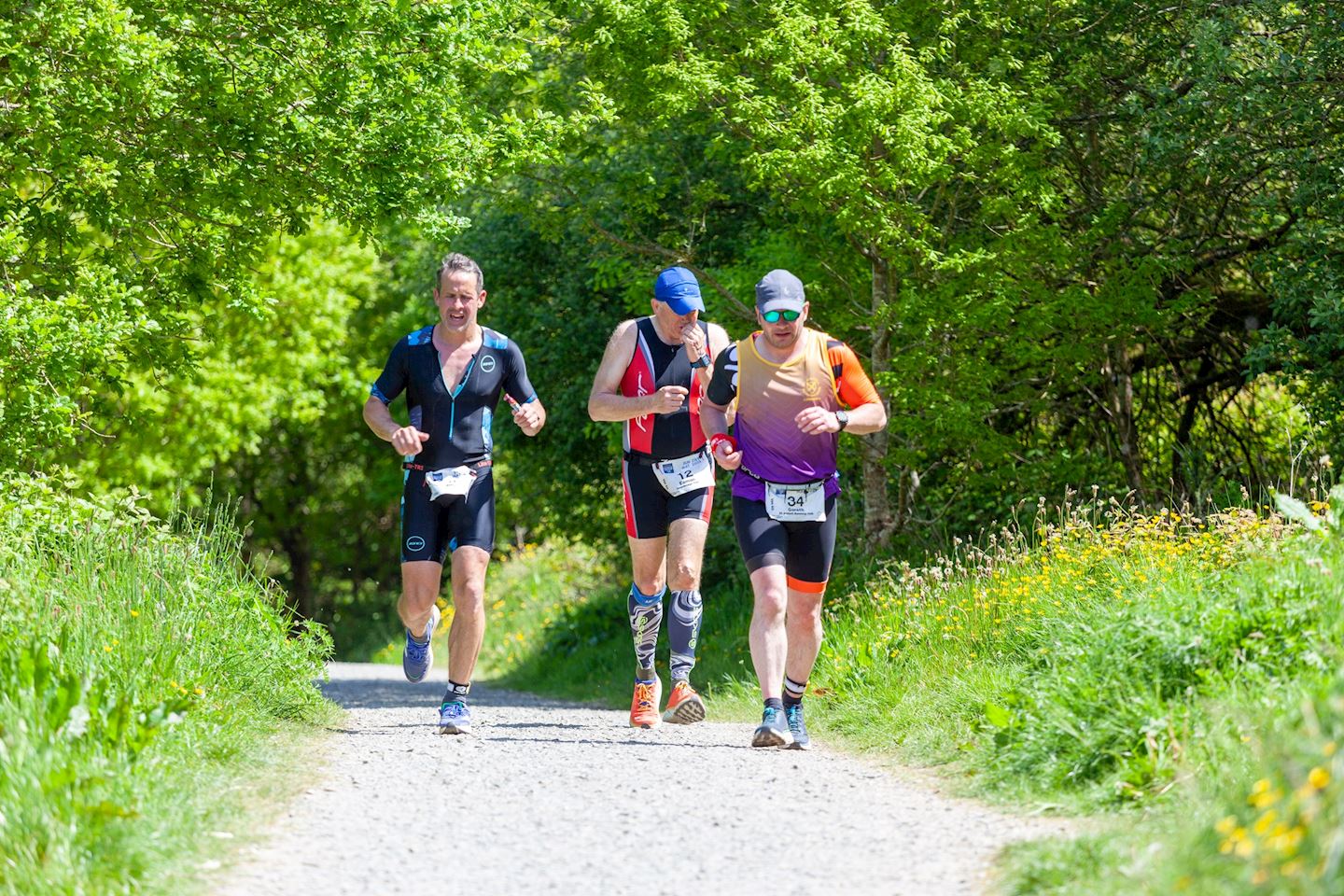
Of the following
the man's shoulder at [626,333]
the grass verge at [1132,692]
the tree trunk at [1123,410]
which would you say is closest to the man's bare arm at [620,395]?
the man's shoulder at [626,333]

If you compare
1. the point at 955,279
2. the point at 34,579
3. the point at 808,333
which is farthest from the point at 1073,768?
the point at 955,279

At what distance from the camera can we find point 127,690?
607 centimetres

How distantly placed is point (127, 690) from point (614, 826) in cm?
192

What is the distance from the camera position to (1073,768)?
569 cm

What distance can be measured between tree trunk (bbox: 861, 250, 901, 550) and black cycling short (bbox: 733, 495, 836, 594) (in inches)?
190

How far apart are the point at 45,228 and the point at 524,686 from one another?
23.0ft

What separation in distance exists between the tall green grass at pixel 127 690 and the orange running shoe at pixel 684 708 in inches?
69.3

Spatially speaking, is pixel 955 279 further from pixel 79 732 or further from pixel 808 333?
pixel 79 732

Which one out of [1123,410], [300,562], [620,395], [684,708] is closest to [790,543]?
[684,708]

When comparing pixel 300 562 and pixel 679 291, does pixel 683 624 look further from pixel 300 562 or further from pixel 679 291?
pixel 300 562

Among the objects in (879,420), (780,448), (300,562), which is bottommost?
(300,562)

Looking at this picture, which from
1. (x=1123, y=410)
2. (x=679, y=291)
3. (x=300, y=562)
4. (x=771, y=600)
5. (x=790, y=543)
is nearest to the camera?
(x=771, y=600)

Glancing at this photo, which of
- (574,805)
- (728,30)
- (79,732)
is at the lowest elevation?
(574,805)

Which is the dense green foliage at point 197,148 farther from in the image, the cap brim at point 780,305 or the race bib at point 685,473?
the cap brim at point 780,305
